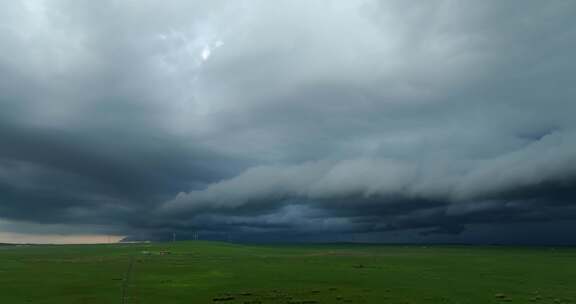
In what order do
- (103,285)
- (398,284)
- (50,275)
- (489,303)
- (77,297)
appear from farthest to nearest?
(50,275), (398,284), (103,285), (77,297), (489,303)

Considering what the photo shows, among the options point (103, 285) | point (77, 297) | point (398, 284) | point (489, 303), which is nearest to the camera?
point (489, 303)

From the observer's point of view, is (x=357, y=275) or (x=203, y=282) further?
(x=357, y=275)

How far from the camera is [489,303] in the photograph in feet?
217

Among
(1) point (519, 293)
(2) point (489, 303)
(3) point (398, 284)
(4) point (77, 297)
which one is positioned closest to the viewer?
(2) point (489, 303)

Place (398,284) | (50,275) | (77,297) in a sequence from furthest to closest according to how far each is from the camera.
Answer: (50,275) < (398,284) < (77,297)

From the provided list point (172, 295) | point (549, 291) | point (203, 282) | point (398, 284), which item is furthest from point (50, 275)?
point (549, 291)

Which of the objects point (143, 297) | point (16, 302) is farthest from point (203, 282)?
point (16, 302)

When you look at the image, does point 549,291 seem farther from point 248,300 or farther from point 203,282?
point 203,282

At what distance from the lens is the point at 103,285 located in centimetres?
8394

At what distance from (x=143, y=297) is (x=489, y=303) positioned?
46.3 meters

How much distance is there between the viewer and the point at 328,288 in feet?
265

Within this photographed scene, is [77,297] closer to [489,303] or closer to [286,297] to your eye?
[286,297]

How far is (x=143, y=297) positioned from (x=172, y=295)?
529 cm

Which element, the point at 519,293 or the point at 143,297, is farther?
the point at 519,293
